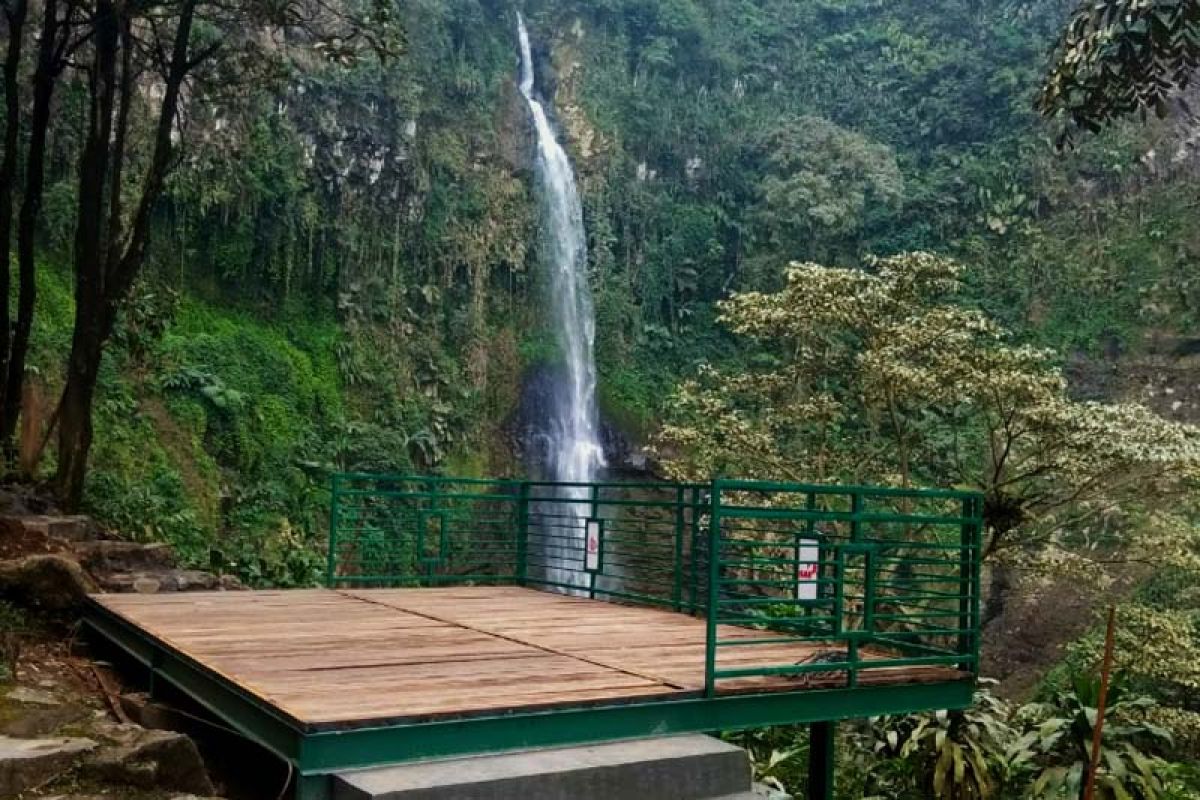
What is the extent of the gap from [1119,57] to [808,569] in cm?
281

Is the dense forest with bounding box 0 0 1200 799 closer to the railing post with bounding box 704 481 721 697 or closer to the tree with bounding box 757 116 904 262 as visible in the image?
the tree with bounding box 757 116 904 262

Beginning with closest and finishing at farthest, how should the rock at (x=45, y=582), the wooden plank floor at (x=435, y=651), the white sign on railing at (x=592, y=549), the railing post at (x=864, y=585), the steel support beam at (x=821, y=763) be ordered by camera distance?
the wooden plank floor at (x=435, y=651), the railing post at (x=864, y=585), the steel support beam at (x=821, y=763), the rock at (x=45, y=582), the white sign on railing at (x=592, y=549)

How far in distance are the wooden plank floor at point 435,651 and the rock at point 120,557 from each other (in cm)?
80

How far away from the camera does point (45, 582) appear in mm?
6148

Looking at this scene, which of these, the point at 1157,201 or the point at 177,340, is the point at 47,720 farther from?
the point at 1157,201

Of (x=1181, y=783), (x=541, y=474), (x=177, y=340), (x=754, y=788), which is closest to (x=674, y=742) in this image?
(x=754, y=788)

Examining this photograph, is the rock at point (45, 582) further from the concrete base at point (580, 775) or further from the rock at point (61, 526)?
the concrete base at point (580, 775)

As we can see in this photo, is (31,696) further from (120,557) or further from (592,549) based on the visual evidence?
(592,549)

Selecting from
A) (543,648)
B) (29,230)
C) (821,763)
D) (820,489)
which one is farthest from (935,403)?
(29,230)

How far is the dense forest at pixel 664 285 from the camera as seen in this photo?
354 inches

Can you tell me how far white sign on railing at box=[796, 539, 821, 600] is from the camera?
4.80 m

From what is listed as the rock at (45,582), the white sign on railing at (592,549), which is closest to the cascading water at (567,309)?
the white sign on railing at (592,549)

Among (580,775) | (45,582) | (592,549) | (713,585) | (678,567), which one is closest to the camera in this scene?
(580,775)

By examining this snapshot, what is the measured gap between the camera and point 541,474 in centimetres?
2258
